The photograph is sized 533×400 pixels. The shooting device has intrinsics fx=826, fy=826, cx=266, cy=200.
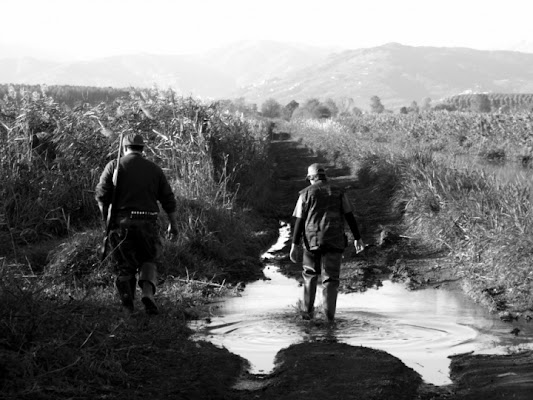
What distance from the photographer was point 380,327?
29.7ft

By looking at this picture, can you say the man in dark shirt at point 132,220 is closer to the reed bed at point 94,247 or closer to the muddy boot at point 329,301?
the reed bed at point 94,247

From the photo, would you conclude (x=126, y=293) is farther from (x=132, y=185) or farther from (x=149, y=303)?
(x=132, y=185)

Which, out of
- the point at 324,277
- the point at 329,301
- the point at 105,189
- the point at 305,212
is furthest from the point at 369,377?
the point at 105,189

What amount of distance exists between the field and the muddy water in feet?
1.18

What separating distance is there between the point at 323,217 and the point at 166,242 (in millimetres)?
3246

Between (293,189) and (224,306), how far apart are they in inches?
558

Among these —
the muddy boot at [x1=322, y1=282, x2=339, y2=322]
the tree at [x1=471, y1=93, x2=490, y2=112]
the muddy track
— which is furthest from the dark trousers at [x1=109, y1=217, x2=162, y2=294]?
the tree at [x1=471, y1=93, x2=490, y2=112]

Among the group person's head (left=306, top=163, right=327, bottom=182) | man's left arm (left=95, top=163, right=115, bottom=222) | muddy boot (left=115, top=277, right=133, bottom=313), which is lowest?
muddy boot (left=115, top=277, right=133, bottom=313)

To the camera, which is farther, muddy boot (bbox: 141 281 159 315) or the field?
muddy boot (bbox: 141 281 159 315)

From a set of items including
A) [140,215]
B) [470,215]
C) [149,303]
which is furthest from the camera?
[470,215]

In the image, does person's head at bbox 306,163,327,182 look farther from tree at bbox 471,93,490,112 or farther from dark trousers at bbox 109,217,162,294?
tree at bbox 471,93,490,112

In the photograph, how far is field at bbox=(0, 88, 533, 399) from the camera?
6.30 meters

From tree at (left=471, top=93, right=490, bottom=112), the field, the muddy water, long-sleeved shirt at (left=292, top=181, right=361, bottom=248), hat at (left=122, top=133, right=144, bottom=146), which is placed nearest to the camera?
the field

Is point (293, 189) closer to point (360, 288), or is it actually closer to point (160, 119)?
point (160, 119)
